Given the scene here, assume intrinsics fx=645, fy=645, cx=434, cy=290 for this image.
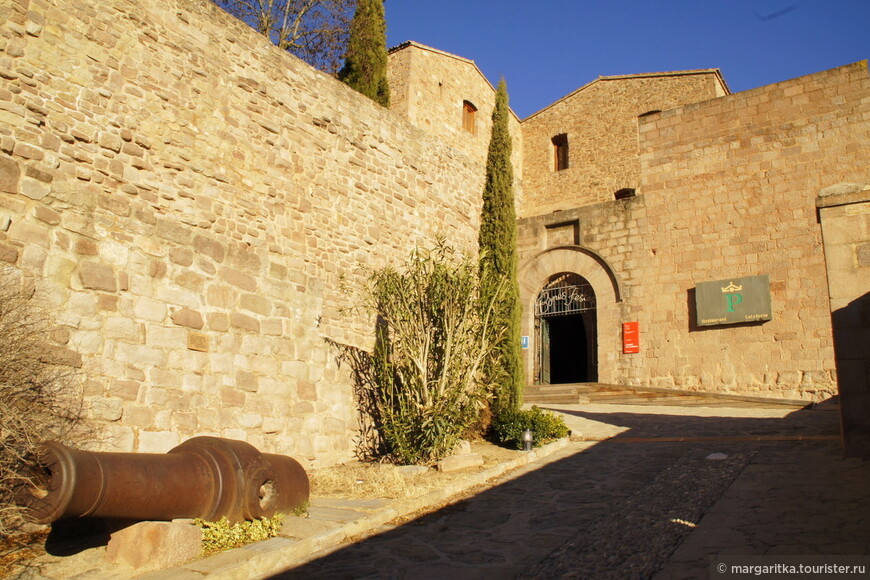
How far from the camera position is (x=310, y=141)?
9.34 metres

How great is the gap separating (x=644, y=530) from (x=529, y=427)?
4.30 metres

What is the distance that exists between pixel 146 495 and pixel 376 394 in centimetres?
434

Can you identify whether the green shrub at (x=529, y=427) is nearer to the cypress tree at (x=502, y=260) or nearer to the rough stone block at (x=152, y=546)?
the cypress tree at (x=502, y=260)

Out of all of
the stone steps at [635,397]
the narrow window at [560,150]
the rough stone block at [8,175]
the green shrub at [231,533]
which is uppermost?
the narrow window at [560,150]

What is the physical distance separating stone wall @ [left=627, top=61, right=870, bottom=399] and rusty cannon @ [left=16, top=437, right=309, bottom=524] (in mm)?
11242

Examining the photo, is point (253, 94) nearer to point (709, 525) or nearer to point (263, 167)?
point (263, 167)

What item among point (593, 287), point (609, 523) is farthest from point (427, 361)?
point (593, 287)

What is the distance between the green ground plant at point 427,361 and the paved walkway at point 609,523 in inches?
41.9

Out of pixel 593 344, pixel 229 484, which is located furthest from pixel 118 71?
pixel 593 344

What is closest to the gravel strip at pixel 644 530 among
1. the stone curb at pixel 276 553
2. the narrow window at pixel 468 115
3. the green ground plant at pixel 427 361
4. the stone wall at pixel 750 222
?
the stone curb at pixel 276 553

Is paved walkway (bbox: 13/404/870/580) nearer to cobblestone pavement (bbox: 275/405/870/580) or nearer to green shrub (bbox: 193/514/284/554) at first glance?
cobblestone pavement (bbox: 275/405/870/580)

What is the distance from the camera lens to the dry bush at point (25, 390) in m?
3.44

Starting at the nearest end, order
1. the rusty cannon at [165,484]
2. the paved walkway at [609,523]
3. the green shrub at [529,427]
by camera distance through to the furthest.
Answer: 1. the rusty cannon at [165,484]
2. the paved walkway at [609,523]
3. the green shrub at [529,427]

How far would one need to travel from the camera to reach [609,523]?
4.64 m
